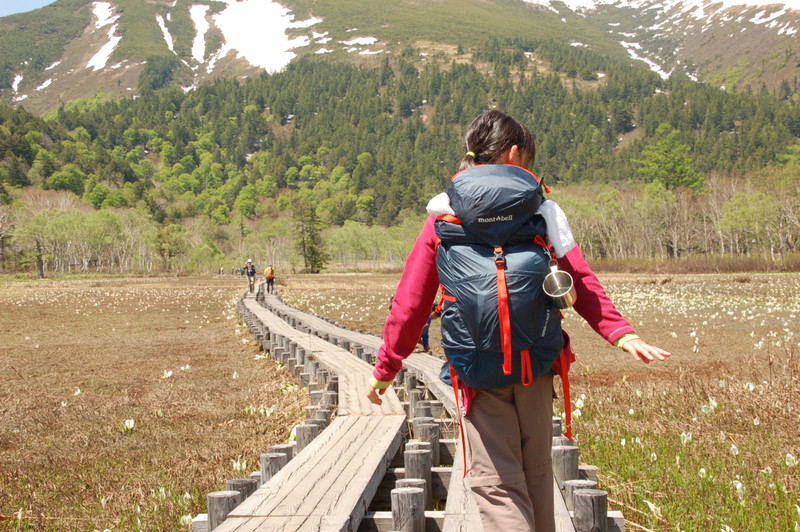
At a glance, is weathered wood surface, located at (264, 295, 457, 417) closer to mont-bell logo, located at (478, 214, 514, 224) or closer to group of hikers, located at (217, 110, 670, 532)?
group of hikers, located at (217, 110, 670, 532)

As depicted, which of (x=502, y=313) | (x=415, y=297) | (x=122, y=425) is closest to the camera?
(x=502, y=313)

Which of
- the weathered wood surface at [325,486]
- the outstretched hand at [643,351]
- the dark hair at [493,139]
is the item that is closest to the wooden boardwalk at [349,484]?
the weathered wood surface at [325,486]

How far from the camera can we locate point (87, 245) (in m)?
116

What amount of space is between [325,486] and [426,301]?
4.84 feet

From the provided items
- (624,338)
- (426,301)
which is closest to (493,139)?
(426,301)

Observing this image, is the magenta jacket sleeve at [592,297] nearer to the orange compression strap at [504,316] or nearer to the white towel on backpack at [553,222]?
the white towel on backpack at [553,222]

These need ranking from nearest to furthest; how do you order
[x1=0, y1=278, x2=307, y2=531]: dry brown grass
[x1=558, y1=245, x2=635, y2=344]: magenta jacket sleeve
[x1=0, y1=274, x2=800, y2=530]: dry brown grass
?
[x1=558, y1=245, x2=635, y2=344]: magenta jacket sleeve, [x1=0, y1=274, x2=800, y2=530]: dry brown grass, [x1=0, y1=278, x2=307, y2=531]: dry brown grass

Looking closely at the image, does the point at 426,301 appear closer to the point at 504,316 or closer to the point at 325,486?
the point at 504,316

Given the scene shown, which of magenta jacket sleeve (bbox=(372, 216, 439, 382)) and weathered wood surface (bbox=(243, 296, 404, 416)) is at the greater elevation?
magenta jacket sleeve (bbox=(372, 216, 439, 382))

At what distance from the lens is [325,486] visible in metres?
4.42

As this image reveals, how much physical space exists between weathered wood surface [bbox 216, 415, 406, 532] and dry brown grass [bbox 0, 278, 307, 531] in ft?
3.73

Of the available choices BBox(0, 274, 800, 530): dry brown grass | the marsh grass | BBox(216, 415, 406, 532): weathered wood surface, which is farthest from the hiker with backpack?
BBox(0, 274, 800, 530): dry brown grass

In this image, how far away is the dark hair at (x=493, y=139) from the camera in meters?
3.67

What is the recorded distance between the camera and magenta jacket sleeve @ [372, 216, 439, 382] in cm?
362
